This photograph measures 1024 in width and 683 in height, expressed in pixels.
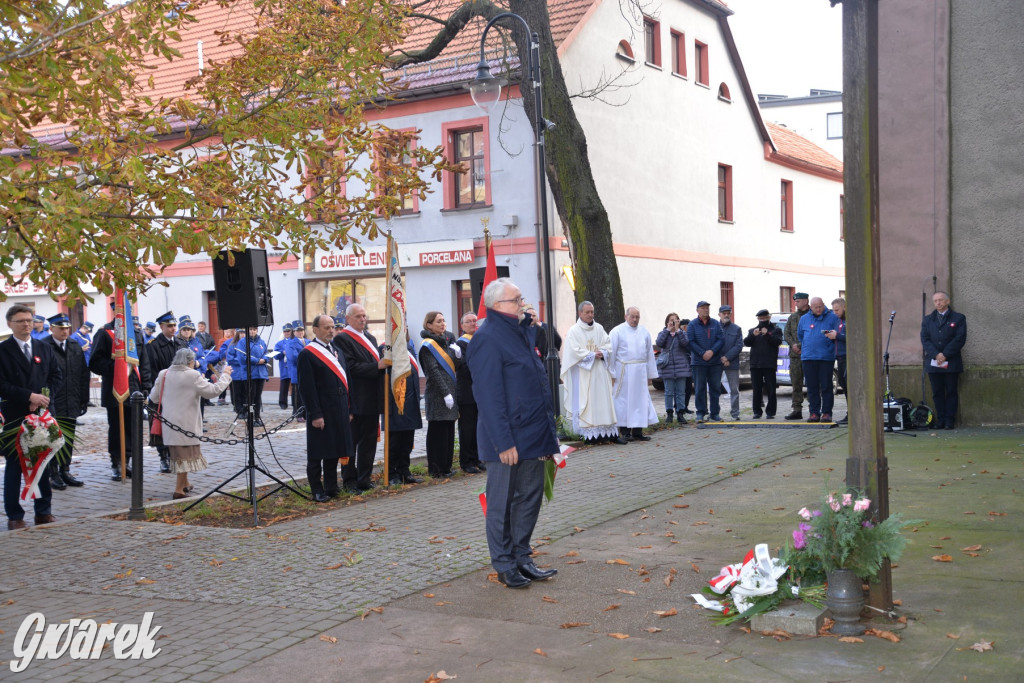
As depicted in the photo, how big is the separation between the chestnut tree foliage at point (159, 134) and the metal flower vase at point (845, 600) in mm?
4789

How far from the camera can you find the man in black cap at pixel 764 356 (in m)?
18.3

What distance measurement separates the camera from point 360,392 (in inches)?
457

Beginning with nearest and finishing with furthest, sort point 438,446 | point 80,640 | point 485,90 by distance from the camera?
point 80,640 → point 438,446 → point 485,90

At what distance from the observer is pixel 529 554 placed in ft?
23.6

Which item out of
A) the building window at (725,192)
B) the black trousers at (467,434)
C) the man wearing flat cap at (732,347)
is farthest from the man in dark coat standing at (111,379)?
the building window at (725,192)

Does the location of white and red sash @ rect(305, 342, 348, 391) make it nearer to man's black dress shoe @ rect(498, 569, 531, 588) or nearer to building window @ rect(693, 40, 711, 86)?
man's black dress shoe @ rect(498, 569, 531, 588)

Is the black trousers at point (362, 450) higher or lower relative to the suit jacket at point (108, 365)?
lower

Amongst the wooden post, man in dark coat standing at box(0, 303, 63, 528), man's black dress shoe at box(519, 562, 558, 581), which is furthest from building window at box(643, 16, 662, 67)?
the wooden post

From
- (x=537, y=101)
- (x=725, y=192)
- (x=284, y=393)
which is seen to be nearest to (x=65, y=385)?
(x=537, y=101)

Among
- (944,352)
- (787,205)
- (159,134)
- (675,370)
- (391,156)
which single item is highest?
(787,205)

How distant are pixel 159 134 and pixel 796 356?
11905mm

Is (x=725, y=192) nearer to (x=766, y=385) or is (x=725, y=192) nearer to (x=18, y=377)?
(x=766, y=385)

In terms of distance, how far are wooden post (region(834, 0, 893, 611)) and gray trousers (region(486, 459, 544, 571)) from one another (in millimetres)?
2188

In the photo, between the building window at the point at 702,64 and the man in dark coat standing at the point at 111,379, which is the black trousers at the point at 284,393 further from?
the building window at the point at 702,64
